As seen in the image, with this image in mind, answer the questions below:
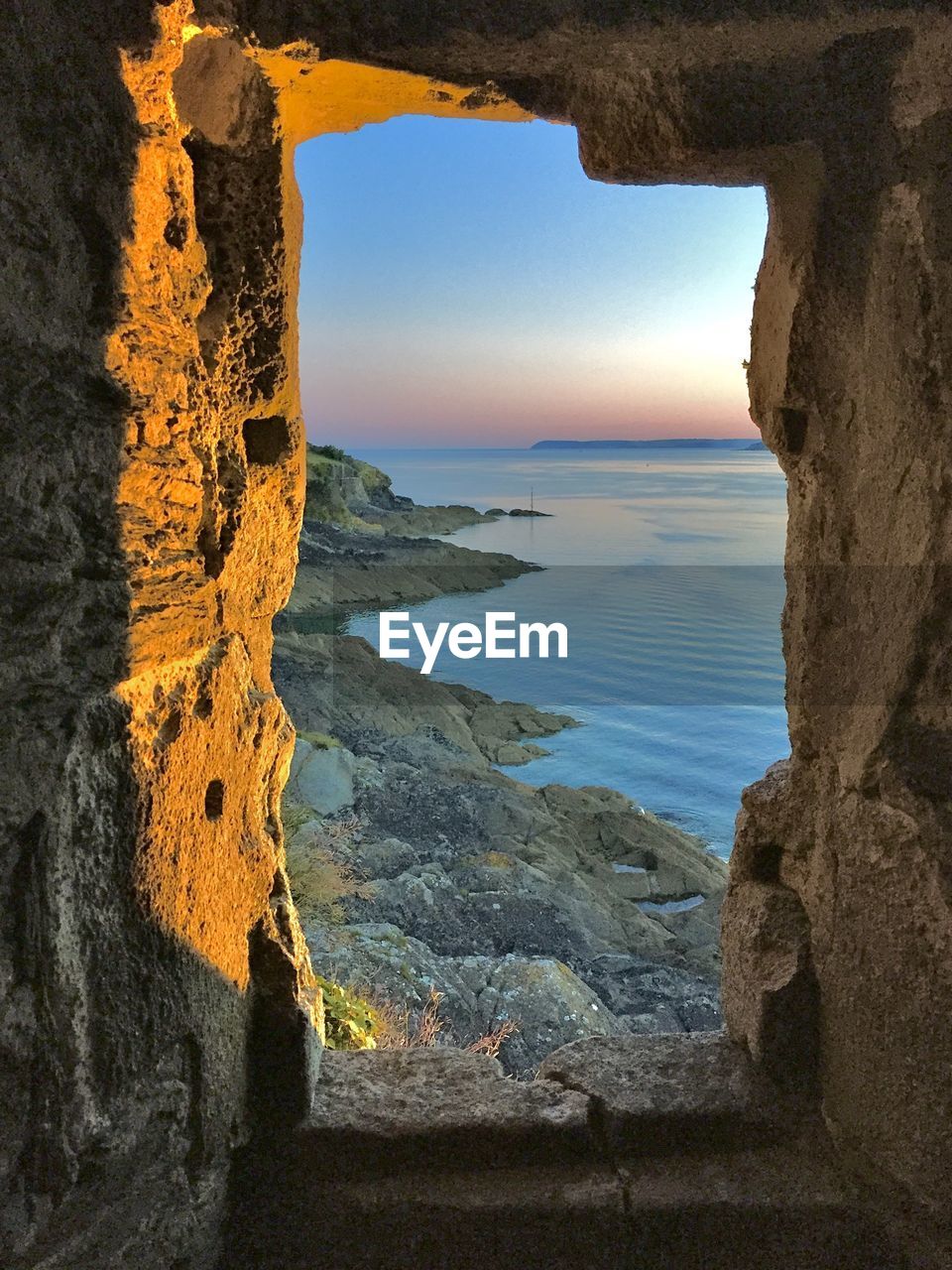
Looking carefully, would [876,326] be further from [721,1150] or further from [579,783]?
[579,783]

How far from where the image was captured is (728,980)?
2180mm

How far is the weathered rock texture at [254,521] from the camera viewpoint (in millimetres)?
1314

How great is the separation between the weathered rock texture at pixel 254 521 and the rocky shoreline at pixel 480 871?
269 cm

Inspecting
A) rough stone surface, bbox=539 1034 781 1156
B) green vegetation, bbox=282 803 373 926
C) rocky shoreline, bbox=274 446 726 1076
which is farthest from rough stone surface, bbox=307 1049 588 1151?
green vegetation, bbox=282 803 373 926

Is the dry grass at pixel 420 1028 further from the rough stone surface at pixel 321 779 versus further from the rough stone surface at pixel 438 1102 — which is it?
the rough stone surface at pixel 321 779

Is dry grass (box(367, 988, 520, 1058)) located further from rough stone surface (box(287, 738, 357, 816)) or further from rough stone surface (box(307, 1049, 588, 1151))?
rough stone surface (box(287, 738, 357, 816))

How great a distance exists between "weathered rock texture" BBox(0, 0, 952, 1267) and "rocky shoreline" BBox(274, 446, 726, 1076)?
269cm

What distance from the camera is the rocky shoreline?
5.16 metres

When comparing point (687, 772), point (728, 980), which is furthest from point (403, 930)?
point (687, 772)

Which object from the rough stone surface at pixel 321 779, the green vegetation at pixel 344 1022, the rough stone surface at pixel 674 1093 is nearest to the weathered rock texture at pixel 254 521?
the rough stone surface at pixel 674 1093

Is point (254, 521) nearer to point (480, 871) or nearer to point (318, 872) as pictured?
point (318, 872)

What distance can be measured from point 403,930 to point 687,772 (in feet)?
28.5

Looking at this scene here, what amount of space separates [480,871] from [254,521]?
568cm

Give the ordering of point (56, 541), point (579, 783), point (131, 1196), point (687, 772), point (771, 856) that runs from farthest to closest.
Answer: point (687, 772) → point (579, 783) → point (771, 856) → point (131, 1196) → point (56, 541)
